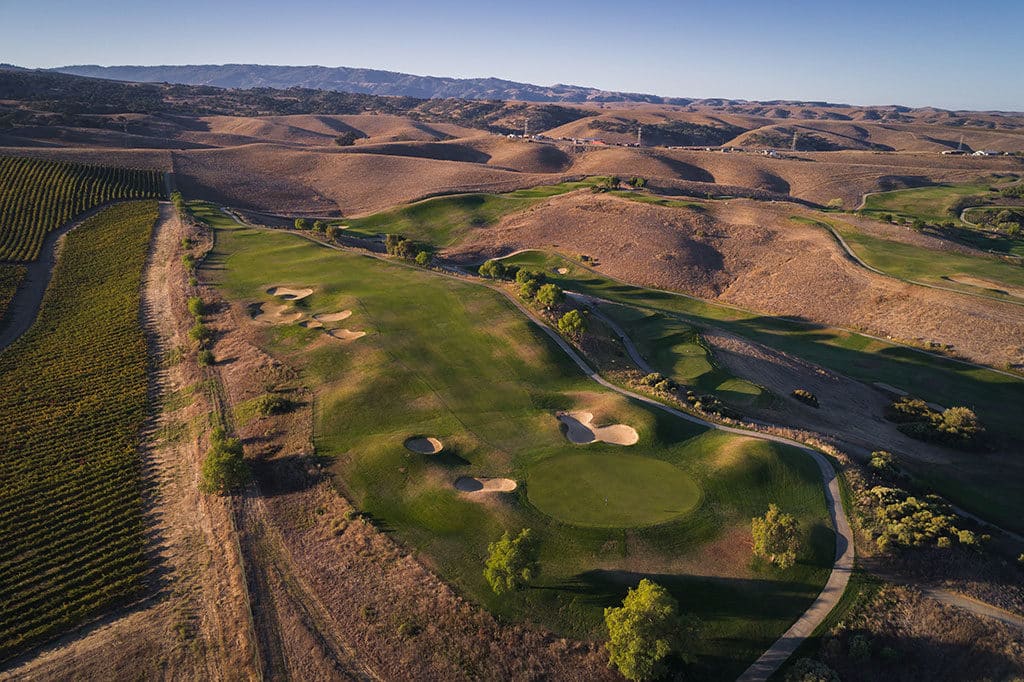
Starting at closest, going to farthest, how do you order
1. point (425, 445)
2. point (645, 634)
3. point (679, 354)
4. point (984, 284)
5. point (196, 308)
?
1. point (645, 634)
2. point (425, 445)
3. point (679, 354)
4. point (196, 308)
5. point (984, 284)

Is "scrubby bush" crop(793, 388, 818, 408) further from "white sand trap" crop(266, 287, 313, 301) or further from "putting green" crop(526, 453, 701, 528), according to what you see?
"white sand trap" crop(266, 287, 313, 301)

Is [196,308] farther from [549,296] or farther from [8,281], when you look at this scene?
[549,296]

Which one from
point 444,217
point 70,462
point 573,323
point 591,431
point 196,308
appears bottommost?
point 70,462

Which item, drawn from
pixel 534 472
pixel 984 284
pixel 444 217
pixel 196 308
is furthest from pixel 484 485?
pixel 444 217

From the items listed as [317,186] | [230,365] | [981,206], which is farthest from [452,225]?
[981,206]

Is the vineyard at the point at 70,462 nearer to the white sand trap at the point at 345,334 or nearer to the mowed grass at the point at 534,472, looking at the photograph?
the mowed grass at the point at 534,472

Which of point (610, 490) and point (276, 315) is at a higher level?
point (276, 315)

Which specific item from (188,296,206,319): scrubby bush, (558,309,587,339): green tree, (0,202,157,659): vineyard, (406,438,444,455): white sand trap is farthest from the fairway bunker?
(188,296,206,319): scrubby bush

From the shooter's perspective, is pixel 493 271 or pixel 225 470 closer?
pixel 225 470
